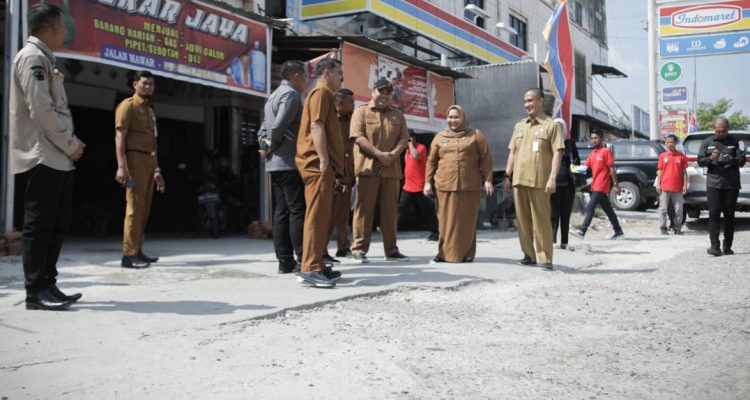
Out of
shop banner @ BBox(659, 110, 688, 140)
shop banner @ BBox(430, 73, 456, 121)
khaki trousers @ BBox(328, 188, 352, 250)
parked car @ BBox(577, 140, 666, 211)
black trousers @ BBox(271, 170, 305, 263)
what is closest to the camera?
black trousers @ BBox(271, 170, 305, 263)

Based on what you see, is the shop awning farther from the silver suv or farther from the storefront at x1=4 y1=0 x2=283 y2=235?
the silver suv

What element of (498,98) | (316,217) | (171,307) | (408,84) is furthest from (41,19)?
(498,98)

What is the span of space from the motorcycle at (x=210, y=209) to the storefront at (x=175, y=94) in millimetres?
525

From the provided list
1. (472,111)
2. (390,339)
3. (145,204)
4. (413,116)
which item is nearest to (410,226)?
(413,116)

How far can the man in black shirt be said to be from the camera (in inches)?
310

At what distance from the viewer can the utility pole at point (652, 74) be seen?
1870cm

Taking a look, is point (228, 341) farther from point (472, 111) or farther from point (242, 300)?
point (472, 111)

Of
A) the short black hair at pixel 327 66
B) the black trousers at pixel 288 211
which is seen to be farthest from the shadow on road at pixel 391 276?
the short black hair at pixel 327 66

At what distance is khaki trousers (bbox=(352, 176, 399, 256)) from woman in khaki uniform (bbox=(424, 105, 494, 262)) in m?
0.43

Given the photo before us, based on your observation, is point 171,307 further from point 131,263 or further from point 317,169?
point 131,263

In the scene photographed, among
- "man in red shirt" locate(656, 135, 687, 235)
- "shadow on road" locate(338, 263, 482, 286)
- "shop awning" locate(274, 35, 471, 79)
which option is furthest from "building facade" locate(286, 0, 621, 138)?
"shadow on road" locate(338, 263, 482, 286)

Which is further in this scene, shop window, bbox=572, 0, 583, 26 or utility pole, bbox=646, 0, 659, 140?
shop window, bbox=572, 0, 583, 26

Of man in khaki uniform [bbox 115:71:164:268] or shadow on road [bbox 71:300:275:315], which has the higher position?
man in khaki uniform [bbox 115:71:164:268]

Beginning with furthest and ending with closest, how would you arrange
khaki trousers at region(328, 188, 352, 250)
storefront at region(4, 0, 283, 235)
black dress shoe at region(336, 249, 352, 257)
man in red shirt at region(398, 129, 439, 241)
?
man in red shirt at region(398, 129, 439, 241), storefront at region(4, 0, 283, 235), black dress shoe at region(336, 249, 352, 257), khaki trousers at region(328, 188, 352, 250)
